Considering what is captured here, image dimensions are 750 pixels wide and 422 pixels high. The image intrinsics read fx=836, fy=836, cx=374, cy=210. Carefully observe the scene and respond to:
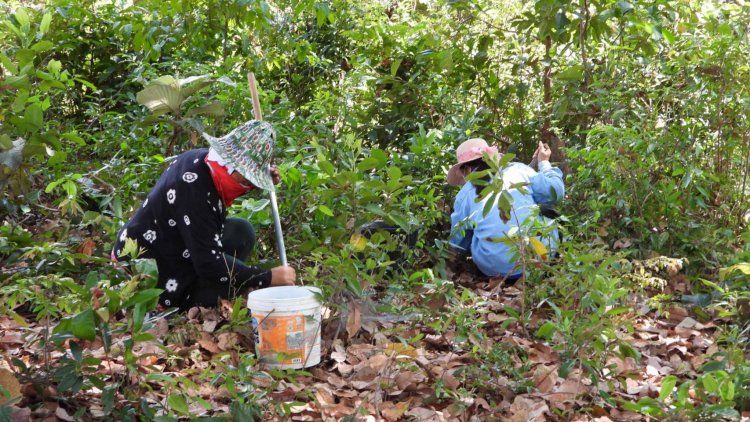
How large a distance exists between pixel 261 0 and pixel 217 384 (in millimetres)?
2470

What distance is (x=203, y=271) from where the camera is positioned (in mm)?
3465

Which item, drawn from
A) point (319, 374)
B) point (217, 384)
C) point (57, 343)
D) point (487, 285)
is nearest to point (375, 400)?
point (319, 374)

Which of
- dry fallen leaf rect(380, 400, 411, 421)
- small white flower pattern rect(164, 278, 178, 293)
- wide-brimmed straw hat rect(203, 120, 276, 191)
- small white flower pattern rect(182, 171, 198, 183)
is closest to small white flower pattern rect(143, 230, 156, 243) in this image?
small white flower pattern rect(164, 278, 178, 293)

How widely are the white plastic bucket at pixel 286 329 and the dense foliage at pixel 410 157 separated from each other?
0.20 meters

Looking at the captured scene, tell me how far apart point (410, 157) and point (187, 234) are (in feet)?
5.21

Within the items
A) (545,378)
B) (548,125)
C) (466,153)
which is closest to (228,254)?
(466,153)

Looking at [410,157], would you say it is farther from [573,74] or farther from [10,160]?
[10,160]

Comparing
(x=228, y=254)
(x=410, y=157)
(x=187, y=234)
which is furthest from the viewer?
(x=410, y=157)

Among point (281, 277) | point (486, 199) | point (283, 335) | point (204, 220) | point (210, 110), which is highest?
point (210, 110)

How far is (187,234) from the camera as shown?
11.3 feet

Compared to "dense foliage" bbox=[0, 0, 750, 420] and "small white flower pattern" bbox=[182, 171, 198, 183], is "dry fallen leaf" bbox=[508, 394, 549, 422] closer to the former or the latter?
"dense foliage" bbox=[0, 0, 750, 420]

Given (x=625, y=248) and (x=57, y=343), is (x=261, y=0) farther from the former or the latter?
(x=57, y=343)

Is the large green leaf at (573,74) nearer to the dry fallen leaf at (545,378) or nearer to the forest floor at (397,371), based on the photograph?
the forest floor at (397,371)

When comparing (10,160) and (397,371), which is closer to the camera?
(10,160)
